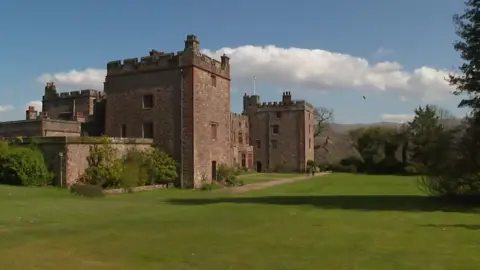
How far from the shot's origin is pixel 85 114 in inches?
1646

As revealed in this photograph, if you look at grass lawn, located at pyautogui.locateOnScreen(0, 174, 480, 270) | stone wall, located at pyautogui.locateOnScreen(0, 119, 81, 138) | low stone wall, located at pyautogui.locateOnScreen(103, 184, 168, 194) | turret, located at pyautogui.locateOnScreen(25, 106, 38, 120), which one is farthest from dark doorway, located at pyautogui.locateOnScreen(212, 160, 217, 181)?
turret, located at pyautogui.locateOnScreen(25, 106, 38, 120)

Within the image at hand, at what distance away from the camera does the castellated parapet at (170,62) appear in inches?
1286

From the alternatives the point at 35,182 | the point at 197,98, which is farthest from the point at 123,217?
the point at 197,98

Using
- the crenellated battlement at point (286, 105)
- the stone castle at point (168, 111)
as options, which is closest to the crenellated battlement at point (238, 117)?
the crenellated battlement at point (286, 105)

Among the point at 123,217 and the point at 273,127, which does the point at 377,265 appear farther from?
the point at 273,127

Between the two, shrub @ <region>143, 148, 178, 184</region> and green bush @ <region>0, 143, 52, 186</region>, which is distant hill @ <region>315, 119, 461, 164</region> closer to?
shrub @ <region>143, 148, 178, 184</region>

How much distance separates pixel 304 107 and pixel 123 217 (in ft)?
169

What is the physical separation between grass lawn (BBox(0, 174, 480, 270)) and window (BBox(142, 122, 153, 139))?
15842 mm

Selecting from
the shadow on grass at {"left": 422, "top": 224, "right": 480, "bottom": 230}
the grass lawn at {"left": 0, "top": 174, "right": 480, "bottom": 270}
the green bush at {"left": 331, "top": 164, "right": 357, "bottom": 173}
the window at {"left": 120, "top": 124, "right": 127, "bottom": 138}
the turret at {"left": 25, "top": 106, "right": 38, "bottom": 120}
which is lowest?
the green bush at {"left": 331, "top": 164, "right": 357, "bottom": 173}

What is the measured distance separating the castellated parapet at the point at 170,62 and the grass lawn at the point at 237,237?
16.6 meters

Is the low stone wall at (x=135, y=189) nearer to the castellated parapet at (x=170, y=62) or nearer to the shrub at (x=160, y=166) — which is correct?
the shrub at (x=160, y=166)

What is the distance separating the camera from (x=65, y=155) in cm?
2628

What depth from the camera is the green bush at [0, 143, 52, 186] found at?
25.6 m

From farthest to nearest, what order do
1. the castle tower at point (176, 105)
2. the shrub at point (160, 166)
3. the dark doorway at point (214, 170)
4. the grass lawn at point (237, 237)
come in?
1. the dark doorway at point (214, 170)
2. the castle tower at point (176, 105)
3. the shrub at point (160, 166)
4. the grass lawn at point (237, 237)
